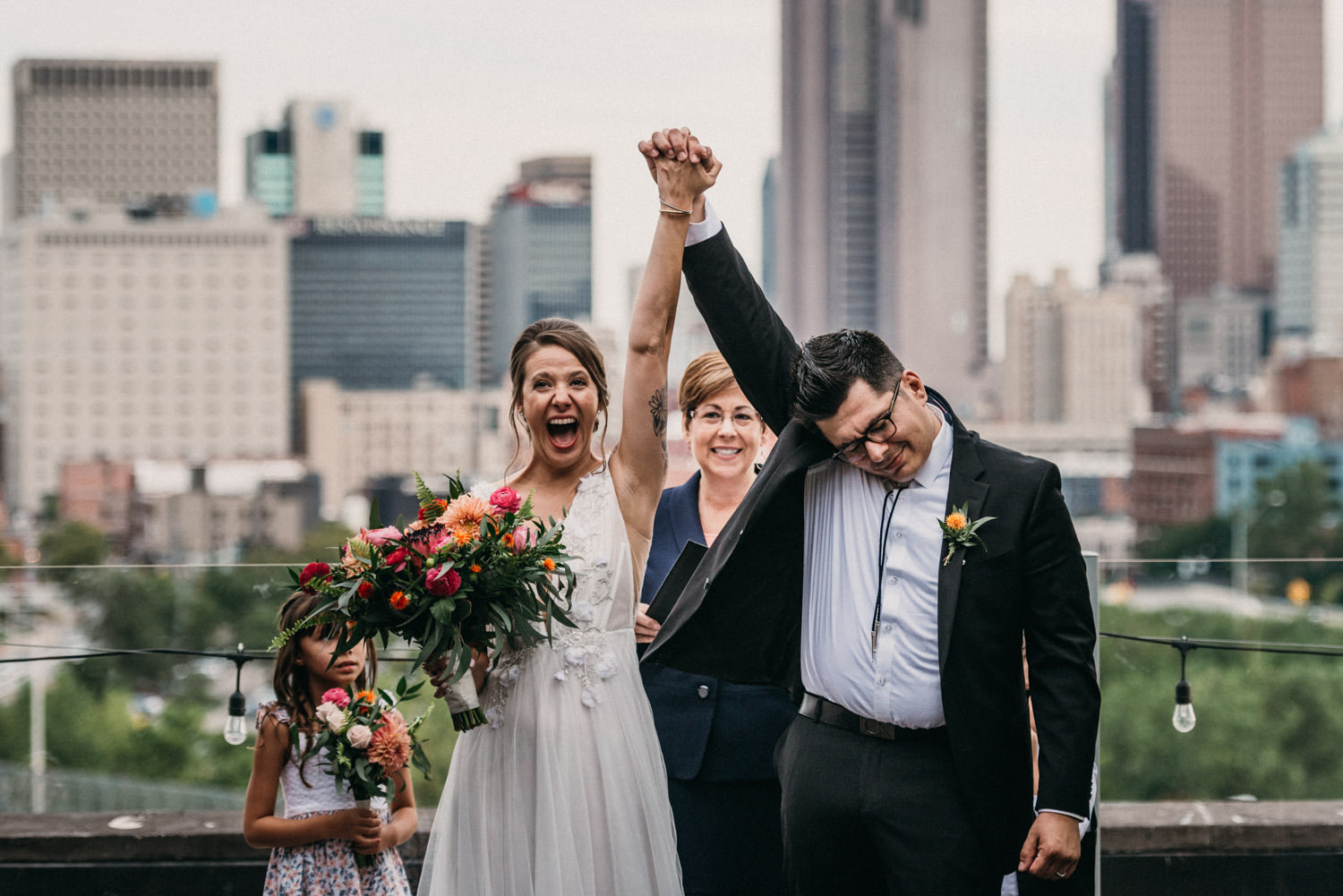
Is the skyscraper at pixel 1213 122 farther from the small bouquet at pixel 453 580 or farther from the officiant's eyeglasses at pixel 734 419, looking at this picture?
the small bouquet at pixel 453 580

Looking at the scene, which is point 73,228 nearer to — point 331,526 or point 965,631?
point 331,526

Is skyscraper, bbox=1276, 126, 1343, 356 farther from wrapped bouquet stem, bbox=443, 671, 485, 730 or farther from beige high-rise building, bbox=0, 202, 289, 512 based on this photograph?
wrapped bouquet stem, bbox=443, 671, 485, 730

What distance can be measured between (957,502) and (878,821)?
542 millimetres

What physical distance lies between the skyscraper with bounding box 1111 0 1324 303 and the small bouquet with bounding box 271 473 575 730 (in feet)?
445

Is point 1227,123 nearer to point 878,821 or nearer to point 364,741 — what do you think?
point 364,741

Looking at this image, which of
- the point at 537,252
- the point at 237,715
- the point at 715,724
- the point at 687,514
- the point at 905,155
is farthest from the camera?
the point at 537,252

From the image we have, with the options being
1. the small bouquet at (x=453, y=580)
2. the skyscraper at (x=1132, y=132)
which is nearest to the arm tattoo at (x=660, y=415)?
the small bouquet at (x=453, y=580)

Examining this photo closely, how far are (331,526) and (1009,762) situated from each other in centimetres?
9020

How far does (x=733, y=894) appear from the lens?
284cm

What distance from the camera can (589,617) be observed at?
266 cm

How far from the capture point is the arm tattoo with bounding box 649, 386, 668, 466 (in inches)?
105

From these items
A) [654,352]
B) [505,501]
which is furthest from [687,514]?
[505,501]

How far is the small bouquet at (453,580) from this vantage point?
241 centimetres

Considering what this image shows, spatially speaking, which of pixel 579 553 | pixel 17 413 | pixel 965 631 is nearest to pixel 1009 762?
pixel 965 631
